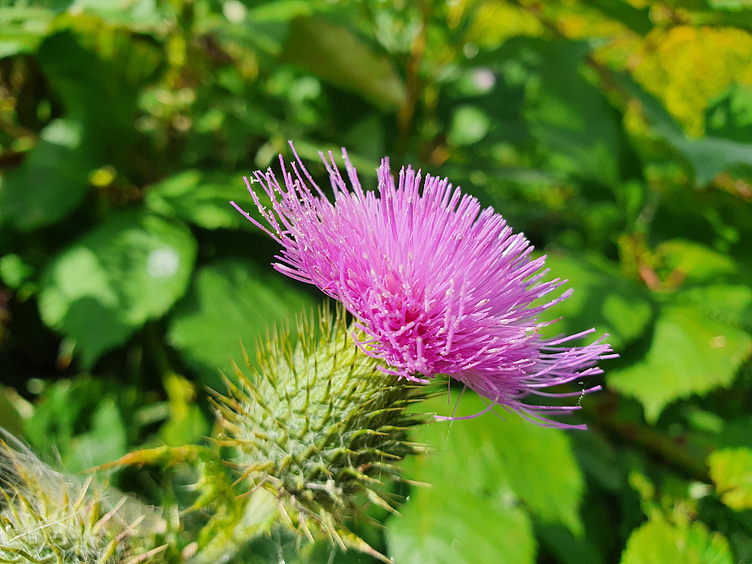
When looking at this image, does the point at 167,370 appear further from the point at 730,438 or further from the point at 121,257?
the point at 730,438

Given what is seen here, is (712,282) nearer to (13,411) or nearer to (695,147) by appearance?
(695,147)

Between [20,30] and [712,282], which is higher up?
[20,30]

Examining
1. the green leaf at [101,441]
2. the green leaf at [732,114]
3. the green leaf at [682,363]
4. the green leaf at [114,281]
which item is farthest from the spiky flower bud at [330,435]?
the green leaf at [732,114]

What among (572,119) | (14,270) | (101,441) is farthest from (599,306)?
(14,270)

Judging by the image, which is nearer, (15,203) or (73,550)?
(73,550)

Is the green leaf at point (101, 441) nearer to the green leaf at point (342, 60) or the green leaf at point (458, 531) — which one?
the green leaf at point (458, 531)

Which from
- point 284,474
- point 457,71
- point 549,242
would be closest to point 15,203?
point 284,474

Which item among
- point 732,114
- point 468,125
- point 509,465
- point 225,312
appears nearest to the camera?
point 509,465
